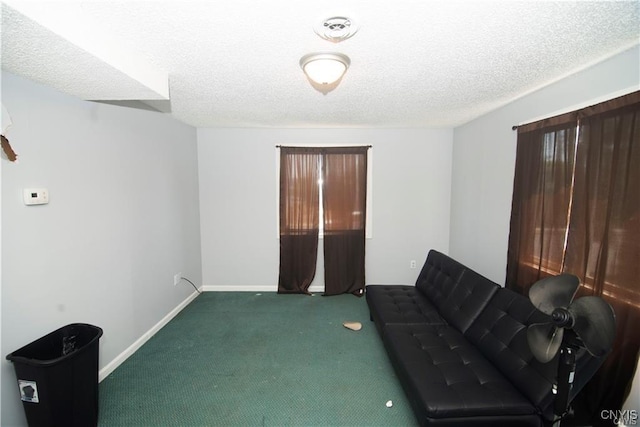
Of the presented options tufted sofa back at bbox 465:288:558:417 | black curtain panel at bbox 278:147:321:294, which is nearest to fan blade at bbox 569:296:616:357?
tufted sofa back at bbox 465:288:558:417

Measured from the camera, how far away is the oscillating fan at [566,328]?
1.09 metres

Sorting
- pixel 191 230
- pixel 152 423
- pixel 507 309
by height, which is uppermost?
pixel 191 230

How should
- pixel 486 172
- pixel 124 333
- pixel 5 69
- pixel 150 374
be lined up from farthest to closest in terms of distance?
pixel 486 172 < pixel 124 333 < pixel 150 374 < pixel 5 69

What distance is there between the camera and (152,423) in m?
1.67

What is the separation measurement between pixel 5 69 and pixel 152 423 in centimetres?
234

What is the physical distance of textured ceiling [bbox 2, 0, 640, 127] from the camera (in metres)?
1.13

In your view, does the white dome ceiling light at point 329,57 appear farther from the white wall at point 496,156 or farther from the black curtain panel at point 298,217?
the black curtain panel at point 298,217

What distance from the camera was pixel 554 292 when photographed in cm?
126

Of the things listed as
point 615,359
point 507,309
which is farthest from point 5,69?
point 615,359

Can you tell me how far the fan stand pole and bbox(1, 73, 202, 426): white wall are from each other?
9.88ft

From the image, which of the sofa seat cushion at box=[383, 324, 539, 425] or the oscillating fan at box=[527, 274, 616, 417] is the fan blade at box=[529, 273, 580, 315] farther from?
the sofa seat cushion at box=[383, 324, 539, 425]

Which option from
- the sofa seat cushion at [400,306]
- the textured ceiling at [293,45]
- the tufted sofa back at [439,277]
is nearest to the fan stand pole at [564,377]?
the sofa seat cushion at [400,306]

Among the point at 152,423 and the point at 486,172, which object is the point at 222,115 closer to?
the point at 152,423

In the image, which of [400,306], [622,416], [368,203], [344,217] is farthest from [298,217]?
[622,416]
